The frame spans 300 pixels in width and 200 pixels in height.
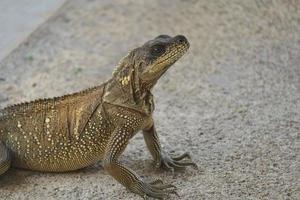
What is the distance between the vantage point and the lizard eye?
4500 millimetres

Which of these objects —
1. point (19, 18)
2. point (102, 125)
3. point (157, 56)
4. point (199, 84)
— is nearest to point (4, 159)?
point (102, 125)

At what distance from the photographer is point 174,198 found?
4.42 metres

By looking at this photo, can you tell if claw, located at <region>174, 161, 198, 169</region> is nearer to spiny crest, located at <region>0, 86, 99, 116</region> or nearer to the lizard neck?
the lizard neck

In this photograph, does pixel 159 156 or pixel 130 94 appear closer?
pixel 130 94

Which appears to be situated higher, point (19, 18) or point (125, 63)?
point (125, 63)

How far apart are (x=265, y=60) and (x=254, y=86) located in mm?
695

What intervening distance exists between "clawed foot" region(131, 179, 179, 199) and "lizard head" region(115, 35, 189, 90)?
0.68 meters

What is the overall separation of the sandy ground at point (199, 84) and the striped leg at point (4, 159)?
14 centimetres

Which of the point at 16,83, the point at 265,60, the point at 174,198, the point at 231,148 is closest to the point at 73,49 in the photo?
the point at 16,83

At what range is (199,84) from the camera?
642cm

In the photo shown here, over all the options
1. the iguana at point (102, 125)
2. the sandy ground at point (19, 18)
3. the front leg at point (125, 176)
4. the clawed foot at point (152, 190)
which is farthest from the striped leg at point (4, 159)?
the sandy ground at point (19, 18)

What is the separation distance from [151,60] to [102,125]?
24.0 inches

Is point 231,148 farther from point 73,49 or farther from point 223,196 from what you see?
point 73,49

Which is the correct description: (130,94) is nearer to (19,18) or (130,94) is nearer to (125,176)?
(125,176)
